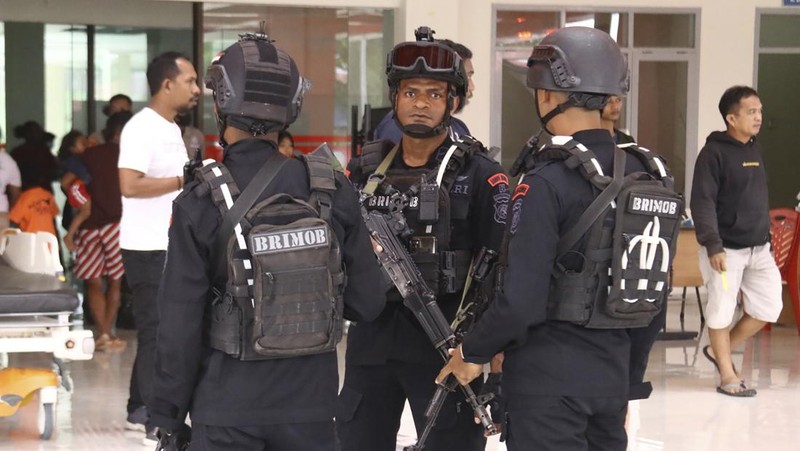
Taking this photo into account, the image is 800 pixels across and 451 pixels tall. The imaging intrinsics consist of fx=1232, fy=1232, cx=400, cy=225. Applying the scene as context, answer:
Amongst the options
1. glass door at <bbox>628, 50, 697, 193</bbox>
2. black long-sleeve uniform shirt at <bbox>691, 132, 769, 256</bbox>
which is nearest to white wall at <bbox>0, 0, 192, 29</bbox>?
glass door at <bbox>628, 50, 697, 193</bbox>

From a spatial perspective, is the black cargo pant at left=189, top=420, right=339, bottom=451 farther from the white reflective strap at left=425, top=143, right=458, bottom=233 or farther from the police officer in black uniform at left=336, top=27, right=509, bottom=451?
the white reflective strap at left=425, top=143, right=458, bottom=233

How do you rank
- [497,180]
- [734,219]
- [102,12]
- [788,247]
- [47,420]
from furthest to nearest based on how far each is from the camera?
[102,12]
[788,247]
[734,219]
[47,420]
[497,180]

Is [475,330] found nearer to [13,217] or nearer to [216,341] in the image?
[216,341]

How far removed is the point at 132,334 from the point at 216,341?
6573mm

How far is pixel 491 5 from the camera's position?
442 inches

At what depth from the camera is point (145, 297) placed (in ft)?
17.8

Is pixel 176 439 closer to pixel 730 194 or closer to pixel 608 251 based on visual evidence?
pixel 608 251

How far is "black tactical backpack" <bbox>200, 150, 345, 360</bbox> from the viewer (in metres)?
2.83

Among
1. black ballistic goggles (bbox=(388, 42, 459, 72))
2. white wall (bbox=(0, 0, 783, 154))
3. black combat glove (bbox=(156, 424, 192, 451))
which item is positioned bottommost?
Answer: black combat glove (bbox=(156, 424, 192, 451))

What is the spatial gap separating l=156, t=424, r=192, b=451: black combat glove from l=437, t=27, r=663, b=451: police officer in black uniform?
728mm

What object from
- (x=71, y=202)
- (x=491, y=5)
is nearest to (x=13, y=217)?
(x=71, y=202)

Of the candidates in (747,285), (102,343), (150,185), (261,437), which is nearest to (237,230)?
(261,437)

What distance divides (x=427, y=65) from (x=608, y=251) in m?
0.91

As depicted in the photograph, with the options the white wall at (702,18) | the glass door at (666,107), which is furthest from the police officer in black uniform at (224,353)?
the glass door at (666,107)
